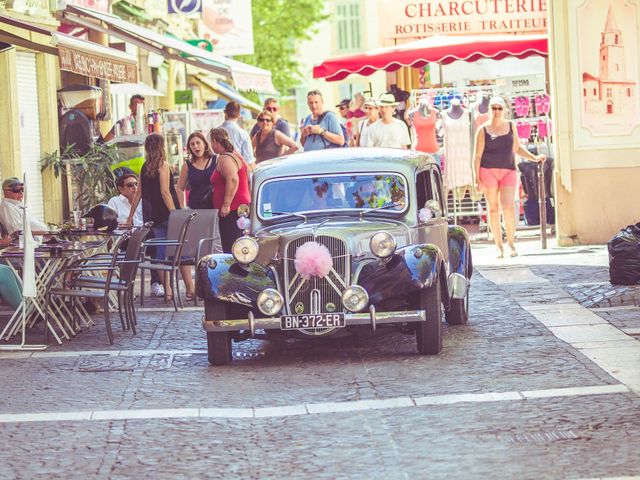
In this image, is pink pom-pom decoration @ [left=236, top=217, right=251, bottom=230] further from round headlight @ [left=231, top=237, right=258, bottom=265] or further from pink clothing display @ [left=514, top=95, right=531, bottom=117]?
pink clothing display @ [left=514, top=95, right=531, bottom=117]

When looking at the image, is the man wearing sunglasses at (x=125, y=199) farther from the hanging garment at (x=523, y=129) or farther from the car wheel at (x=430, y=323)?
the hanging garment at (x=523, y=129)

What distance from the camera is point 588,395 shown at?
28.9 feet

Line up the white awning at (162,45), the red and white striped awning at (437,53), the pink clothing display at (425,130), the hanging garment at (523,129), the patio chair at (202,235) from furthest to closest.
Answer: the red and white striped awning at (437,53), the hanging garment at (523,129), the pink clothing display at (425,130), the white awning at (162,45), the patio chair at (202,235)

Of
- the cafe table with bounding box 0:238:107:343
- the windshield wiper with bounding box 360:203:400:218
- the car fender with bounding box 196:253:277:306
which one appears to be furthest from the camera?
the cafe table with bounding box 0:238:107:343

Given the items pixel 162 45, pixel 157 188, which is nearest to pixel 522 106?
pixel 162 45

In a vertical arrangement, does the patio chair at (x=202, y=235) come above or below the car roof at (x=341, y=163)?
below

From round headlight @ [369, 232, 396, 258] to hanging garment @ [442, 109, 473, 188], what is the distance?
11065mm

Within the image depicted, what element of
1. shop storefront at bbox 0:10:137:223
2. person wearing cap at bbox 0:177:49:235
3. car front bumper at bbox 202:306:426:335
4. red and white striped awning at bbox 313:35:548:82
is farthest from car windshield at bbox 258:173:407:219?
red and white striped awning at bbox 313:35:548:82

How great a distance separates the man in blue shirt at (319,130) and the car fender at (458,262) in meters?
6.13

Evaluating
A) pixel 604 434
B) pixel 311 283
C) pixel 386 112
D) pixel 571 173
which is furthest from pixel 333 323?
pixel 386 112

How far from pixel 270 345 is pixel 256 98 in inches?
1583

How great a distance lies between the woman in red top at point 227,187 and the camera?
15.3 meters

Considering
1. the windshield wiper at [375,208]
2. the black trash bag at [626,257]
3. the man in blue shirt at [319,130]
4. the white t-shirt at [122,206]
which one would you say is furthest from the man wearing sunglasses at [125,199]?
the black trash bag at [626,257]

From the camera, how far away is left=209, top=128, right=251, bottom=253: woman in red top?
15344 millimetres
